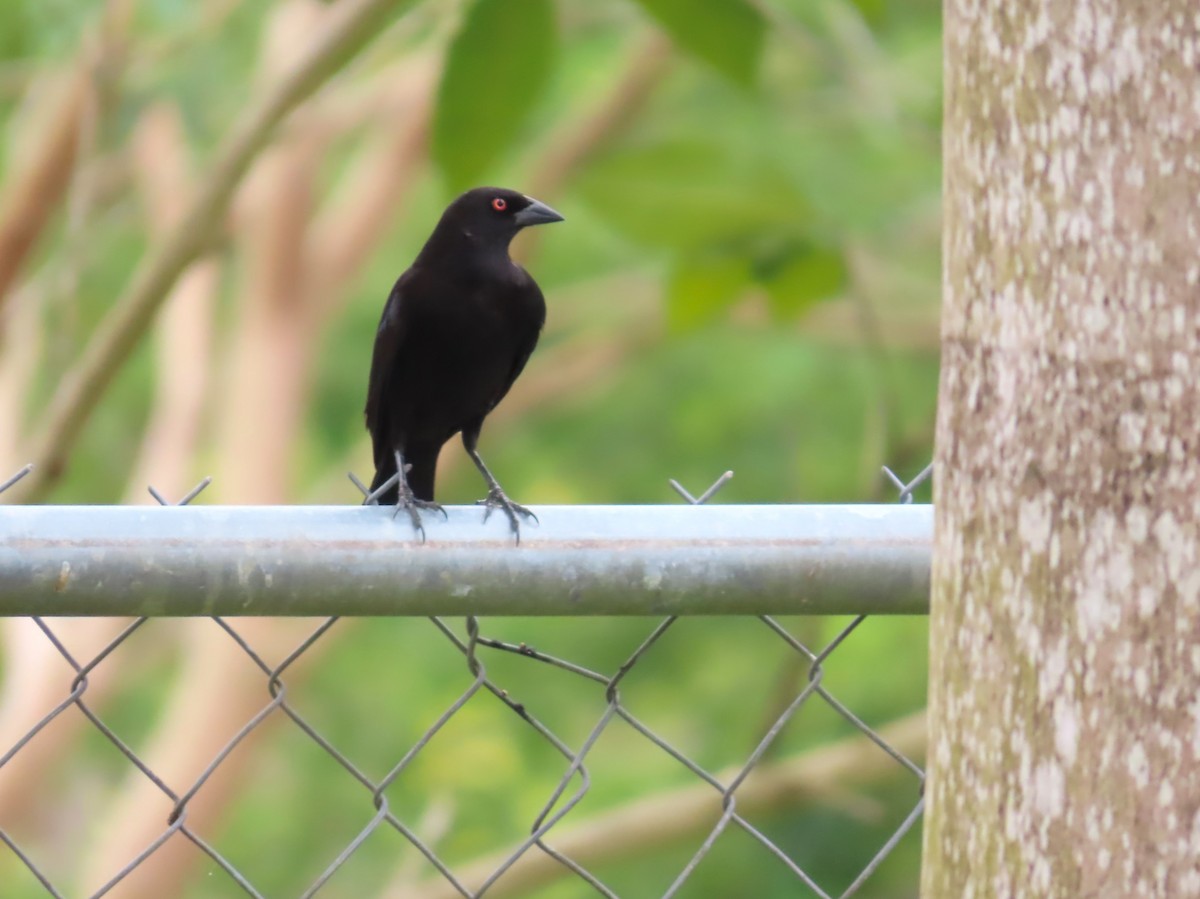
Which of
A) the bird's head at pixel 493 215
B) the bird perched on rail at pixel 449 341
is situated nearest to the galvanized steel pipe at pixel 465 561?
the bird perched on rail at pixel 449 341

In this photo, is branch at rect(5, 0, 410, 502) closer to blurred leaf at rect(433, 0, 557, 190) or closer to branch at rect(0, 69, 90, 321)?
blurred leaf at rect(433, 0, 557, 190)

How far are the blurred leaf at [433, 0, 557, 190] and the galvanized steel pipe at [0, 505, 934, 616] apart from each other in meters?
0.84

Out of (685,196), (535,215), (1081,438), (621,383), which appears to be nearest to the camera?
(1081,438)

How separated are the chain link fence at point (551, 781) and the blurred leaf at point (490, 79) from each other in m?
0.64

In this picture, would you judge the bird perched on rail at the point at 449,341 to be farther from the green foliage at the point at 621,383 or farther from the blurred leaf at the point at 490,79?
the blurred leaf at the point at 490,79

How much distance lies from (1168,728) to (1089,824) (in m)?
0.07

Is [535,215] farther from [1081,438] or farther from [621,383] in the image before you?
[621,383]

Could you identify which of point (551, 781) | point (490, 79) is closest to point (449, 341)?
point (490, 79)

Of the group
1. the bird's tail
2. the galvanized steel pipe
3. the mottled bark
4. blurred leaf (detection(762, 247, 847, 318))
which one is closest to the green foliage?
blurred leaf (detection(762, 247, 847, 318))

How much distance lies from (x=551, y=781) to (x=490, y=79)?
7248 millimetres

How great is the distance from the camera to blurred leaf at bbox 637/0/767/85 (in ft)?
7.14

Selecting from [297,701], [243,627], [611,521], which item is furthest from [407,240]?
[611,521]

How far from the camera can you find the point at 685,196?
2.81m

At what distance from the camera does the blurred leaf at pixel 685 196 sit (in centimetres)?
280
